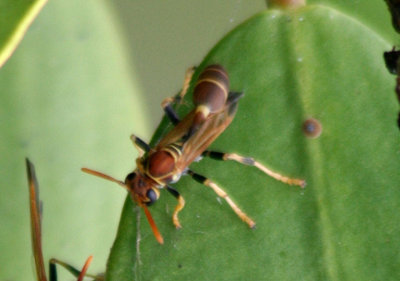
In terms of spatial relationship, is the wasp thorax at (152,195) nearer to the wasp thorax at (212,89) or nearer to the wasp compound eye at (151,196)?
the wasp compound eye at (151,196)

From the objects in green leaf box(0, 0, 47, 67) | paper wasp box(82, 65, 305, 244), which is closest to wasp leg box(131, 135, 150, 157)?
paper wasp box(82, 65, 305, 244)

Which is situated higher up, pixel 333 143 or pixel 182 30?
pixel 333 143

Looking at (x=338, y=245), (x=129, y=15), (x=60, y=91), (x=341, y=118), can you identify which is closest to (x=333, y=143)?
(x=341, y=118)

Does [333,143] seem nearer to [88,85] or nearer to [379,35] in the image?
[379,35]

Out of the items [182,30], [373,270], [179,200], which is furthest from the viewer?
[182,30]

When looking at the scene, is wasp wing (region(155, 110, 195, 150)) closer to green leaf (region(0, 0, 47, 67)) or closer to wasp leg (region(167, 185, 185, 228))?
wasp leg (region(167, 185, 185, 228))

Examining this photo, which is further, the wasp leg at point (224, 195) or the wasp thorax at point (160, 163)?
the wasp thorax at point (160, 163)

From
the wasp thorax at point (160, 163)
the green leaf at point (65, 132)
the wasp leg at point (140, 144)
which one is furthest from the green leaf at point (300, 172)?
the green leaf at point (65, 132)
